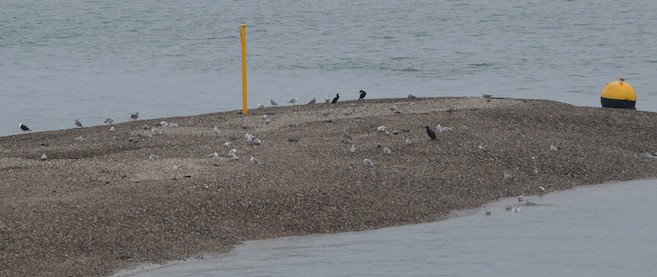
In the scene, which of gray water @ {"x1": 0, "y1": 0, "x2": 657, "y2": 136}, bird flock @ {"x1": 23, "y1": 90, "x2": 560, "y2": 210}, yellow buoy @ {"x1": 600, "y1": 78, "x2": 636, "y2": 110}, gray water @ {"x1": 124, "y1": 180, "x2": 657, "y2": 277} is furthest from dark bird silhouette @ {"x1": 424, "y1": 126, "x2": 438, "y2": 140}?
gray water @ {"x1": 0, "y1": 0, "x2": 657, "y2": 136}

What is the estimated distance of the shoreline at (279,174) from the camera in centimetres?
1119

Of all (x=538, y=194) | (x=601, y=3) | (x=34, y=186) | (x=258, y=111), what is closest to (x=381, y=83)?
(x=258, y=111)

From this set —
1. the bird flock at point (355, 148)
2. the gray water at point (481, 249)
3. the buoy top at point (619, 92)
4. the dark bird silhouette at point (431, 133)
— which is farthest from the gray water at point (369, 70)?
the buoy top at point (619, 92)

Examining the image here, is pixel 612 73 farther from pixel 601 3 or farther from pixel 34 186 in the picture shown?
pixel 601 3

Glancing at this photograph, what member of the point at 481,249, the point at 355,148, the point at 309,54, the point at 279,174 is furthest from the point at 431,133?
the point at 309,54

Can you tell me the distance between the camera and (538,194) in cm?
1403

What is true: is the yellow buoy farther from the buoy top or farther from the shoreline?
the shoreline

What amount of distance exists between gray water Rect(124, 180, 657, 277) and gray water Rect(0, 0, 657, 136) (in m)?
10.6

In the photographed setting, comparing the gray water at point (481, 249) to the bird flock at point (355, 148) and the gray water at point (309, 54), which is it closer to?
the bird flock at point (355, 148)

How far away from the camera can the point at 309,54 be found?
3672 cm

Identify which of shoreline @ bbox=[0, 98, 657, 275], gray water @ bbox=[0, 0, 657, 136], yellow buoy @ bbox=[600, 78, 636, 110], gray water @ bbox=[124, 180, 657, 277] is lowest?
gray water @ bbox=[124, 180, 657, 277]

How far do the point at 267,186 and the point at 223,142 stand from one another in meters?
3.05

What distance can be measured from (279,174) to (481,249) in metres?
2.71

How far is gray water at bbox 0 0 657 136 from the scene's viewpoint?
26.2 meters
